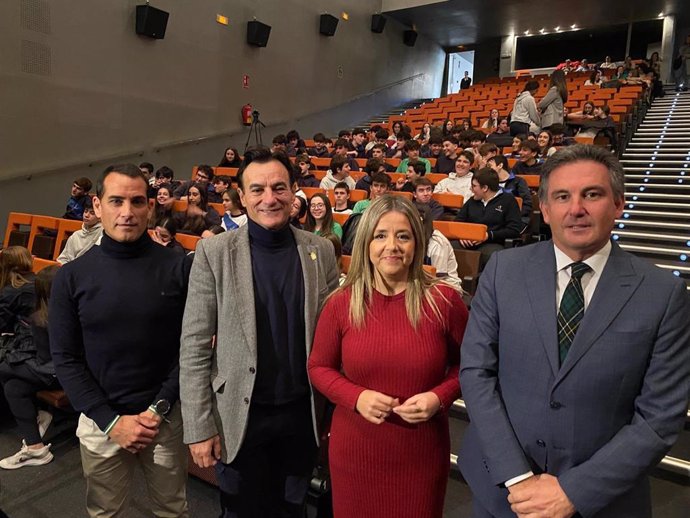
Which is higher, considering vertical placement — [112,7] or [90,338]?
[112,7]

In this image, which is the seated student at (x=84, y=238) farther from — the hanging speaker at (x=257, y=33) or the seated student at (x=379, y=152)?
the hanging speaker at (x=257, y=33)

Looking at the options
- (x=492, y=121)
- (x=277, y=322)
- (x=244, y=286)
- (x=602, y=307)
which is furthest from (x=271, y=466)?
(x=492, y=121)

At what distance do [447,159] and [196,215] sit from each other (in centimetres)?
311

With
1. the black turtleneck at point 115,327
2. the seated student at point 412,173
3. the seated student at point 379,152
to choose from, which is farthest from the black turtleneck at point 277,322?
the seated student at point 379,152

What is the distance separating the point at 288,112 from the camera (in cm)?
983

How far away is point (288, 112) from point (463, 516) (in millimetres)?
8998

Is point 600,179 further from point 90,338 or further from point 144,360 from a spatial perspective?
point 90,338

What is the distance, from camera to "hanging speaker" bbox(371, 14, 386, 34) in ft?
39.4

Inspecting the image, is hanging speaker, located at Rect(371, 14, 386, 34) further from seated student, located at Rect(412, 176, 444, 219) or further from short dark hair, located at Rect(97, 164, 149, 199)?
short dark hair, located at Rect(97, 164, 149, 199)

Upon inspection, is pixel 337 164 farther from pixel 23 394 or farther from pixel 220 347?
pixel 220 347

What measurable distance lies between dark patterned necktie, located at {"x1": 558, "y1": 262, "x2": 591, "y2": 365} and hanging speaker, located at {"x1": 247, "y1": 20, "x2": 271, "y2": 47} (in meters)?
8.73

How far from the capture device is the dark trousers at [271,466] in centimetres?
135

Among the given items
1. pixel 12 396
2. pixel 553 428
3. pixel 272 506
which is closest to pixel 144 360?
pixel 272 506

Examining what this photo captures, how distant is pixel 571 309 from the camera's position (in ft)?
3.45
